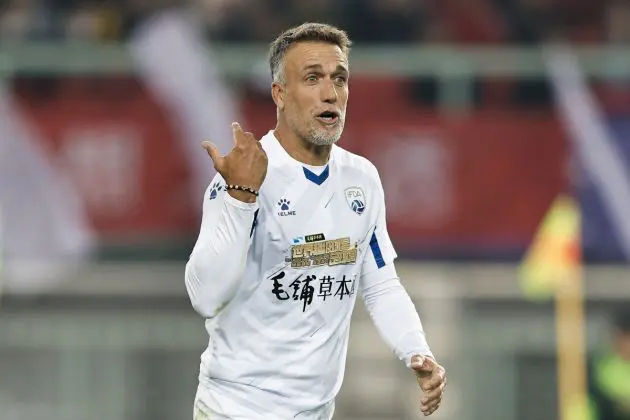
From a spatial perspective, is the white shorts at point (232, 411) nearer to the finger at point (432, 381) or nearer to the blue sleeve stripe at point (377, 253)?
the finger at point (432, 381)

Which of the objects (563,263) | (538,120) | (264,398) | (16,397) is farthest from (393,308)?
(16,397)

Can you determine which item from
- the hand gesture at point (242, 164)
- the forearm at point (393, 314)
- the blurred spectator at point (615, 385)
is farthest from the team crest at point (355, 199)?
the blurred spectator at point (615, 385)

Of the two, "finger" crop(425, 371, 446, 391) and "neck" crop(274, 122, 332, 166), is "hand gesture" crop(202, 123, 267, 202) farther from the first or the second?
"finger" crop(425, 371, 446, 391)

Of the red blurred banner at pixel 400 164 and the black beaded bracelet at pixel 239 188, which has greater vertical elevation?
the red blurred banner at pixel 400 164

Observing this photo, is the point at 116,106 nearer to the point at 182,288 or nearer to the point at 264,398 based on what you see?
the point at 182,288

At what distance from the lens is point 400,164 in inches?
458

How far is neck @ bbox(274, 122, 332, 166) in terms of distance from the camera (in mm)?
5871

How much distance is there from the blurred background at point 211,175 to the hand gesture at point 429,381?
582 cm

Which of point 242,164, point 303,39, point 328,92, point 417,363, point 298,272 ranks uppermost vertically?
point 303,39

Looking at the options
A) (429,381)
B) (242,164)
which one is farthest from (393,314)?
(242,164)

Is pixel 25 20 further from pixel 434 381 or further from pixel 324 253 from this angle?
pixel 434 381

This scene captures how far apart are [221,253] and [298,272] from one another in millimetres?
Result: 464

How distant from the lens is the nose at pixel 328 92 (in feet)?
18.8

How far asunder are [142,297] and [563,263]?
10.6ft
